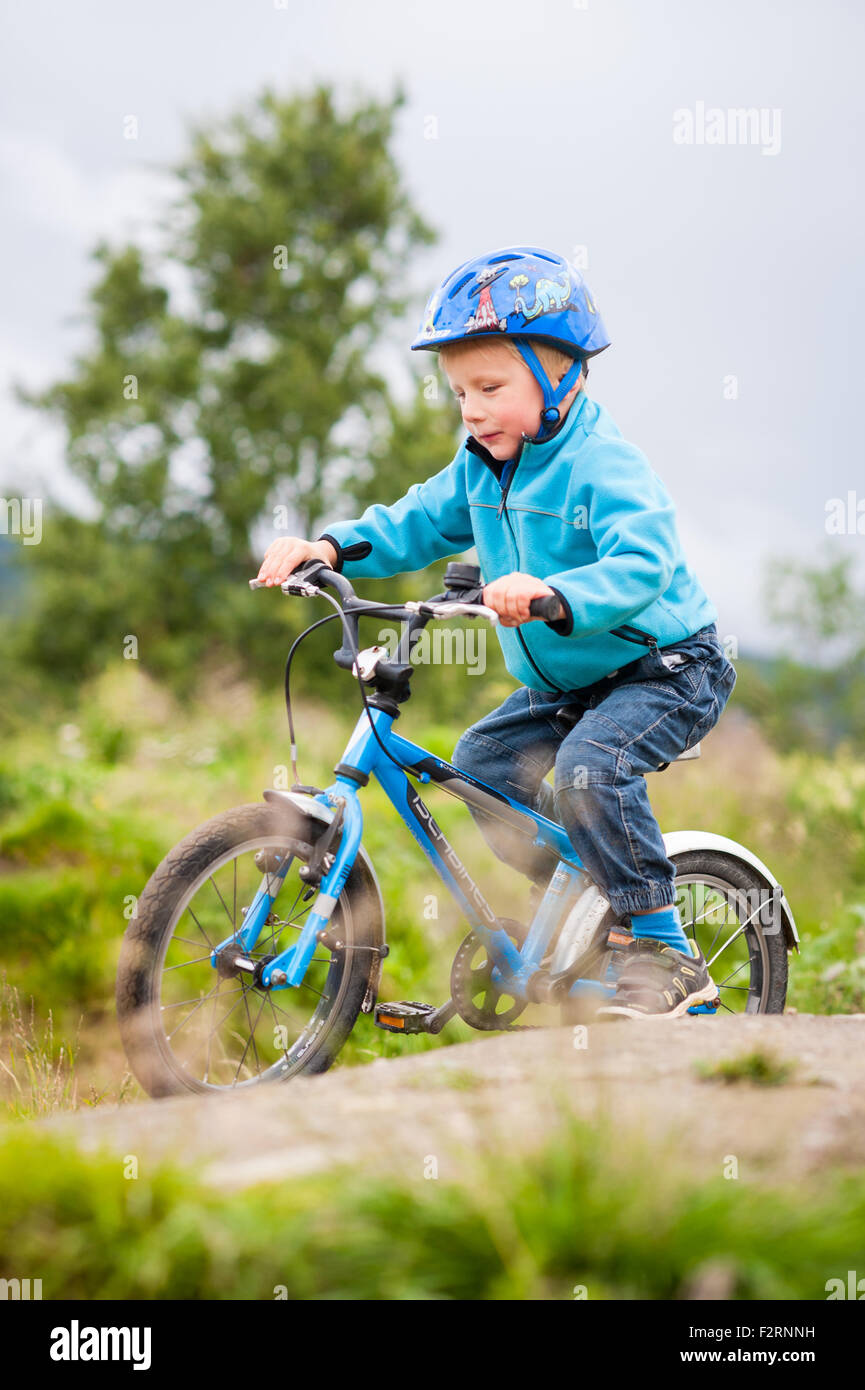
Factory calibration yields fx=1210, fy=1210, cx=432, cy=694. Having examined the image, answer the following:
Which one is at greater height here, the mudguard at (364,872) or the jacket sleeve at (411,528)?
the jacket sleeve at (411,528)

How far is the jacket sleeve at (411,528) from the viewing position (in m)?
3.43

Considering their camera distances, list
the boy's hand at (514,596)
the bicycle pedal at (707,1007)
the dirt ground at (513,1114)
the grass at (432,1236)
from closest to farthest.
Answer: the grass at (432,1236) < the dirt ground at (513,1114) < the boy's hand at (514,596) < the bicycle pedal at (707,1007)

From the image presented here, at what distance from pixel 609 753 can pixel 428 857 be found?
59 cm

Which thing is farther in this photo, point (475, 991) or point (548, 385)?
point (475, 991)

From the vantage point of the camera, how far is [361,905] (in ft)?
10.0

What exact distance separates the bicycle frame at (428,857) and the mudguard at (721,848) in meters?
0.35

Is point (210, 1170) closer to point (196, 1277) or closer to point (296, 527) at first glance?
point (196, 1277)

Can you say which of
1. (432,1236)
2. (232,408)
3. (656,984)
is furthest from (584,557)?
(232,408)

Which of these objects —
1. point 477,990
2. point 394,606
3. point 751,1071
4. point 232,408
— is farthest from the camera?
point 232,408

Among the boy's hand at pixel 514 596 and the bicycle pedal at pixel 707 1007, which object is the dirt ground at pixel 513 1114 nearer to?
the bicycle pedal at pixel 707 1007

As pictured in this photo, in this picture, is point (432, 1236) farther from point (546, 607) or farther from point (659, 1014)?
point (659, 1014)

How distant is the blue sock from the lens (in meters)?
3.25

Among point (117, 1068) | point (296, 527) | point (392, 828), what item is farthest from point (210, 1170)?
point (296, 527)

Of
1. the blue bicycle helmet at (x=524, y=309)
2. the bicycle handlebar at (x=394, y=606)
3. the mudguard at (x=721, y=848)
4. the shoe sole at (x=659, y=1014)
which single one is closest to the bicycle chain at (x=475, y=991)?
the shoe sole at (x=659, y=1014)
